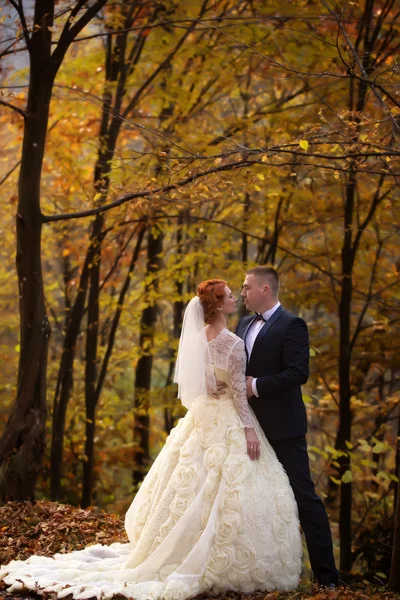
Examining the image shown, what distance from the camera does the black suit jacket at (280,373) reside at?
16.3ft

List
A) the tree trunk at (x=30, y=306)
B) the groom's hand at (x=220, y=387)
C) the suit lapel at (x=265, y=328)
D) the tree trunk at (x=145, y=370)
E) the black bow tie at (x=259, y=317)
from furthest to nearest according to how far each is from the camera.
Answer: the tree trunk at (x=145, y=370), the tree trunk at (x=30, y=306), the black bow tie at (x=259, y=317), the suit lapel at (x=265, y=328), the groom's hand at (x=220, y=387)

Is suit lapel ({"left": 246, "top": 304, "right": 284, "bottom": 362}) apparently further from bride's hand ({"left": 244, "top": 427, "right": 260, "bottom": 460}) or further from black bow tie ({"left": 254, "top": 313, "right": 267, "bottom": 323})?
bride's hand ({"left": 244, "top": 427, "right": 260, "bottom": 460})

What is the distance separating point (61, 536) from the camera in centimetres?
562

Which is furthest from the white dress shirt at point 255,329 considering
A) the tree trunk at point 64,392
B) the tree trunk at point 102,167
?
the tree trunk at point 64,392

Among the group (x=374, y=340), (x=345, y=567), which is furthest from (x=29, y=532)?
(x=374, y=340)

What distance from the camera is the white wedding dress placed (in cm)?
450

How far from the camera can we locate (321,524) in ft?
15.9

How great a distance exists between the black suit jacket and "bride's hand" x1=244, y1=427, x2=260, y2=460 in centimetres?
21

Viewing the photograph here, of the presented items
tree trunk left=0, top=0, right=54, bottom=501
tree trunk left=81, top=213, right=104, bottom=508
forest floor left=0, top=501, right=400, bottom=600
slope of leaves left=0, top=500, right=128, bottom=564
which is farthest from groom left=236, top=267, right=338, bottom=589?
tree trunk left=81, top=213, right=104, bottom=508

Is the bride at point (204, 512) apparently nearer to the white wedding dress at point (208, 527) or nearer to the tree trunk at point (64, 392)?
the white wedding dress at point (208, 527)

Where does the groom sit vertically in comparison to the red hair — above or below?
below

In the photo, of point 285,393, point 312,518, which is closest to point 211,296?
point 285,393

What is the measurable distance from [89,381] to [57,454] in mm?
1143

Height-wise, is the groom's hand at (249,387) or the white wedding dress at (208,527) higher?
the groom's hand at (249,387)
